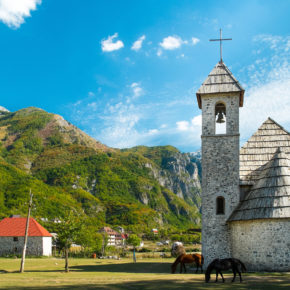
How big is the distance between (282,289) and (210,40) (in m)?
19.7

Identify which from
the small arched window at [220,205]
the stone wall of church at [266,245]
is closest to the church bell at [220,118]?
the small arched window at [220,205]

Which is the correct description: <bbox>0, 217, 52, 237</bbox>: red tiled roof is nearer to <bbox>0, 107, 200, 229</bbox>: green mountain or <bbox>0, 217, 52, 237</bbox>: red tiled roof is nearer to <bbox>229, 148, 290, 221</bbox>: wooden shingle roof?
<bbox>0, 107, 200, 229</bbox>: green mountain

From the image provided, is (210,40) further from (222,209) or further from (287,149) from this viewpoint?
(222,209)

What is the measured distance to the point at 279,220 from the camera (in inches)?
796

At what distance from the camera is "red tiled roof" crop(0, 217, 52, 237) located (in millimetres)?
55844

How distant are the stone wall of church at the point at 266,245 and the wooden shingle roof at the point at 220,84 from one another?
901cm

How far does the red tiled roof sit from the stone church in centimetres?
3867

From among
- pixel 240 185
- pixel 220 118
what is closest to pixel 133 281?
pixel 240 185

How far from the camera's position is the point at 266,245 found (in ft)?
67.1

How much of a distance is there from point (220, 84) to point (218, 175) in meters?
6.43

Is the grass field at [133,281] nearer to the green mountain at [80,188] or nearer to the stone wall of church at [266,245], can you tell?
the stone wall of church at [266,245]

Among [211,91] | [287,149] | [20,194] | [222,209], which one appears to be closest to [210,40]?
[211,91]

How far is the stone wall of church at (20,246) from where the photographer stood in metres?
55.0

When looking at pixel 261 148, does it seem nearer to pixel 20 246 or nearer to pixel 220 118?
pixel 220 118
